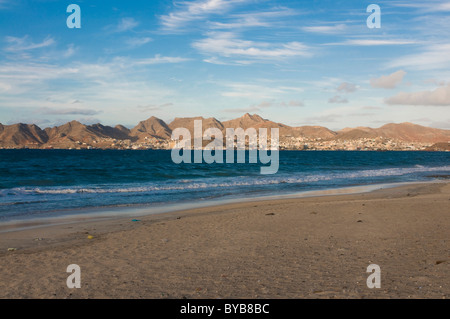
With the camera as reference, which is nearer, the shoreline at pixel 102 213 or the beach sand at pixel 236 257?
the beach sand at pixel 236 257

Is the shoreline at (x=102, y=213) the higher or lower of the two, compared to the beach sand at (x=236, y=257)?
lower

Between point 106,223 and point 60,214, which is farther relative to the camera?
point 60,214

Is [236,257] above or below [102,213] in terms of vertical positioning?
above

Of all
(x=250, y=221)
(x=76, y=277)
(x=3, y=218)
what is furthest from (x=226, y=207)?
(x=76, y=277)

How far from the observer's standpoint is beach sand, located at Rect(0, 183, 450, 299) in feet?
22.0

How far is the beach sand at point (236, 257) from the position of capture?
6.71 meters

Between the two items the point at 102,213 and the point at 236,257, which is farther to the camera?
the point at 102,213

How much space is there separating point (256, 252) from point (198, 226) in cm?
432

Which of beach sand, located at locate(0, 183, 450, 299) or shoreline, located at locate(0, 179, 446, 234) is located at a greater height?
beach sand, located at locate(0, 183, 450, 299)

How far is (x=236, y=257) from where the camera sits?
8.92 metres

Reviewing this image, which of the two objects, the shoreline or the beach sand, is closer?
the beach sand
